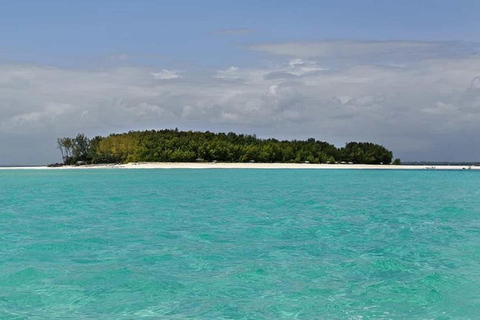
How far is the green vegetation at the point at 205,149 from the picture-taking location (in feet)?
532

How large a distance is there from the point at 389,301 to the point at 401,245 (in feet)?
24.3

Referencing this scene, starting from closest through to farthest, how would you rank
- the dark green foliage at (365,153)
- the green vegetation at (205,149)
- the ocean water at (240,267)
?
the ocean water at (240,267), the green vegetation at (205,149), the dark green foliage at (365,153)

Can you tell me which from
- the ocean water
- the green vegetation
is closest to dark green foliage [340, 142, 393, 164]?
the green vegetation

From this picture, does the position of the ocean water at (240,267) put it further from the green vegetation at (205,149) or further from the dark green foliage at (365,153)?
the dark green foliage at (365,153)

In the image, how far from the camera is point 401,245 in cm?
1783

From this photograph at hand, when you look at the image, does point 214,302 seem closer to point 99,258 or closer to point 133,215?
point 99,258

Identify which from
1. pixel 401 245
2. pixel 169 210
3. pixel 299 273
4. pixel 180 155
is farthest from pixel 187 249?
pixel 180 155

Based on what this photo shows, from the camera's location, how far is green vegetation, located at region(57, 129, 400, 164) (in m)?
162

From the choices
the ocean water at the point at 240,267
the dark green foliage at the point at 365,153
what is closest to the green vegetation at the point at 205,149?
the dark green foliage at the point at 365,153

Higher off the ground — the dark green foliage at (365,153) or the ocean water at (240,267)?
the dark green foliage at (365,153)

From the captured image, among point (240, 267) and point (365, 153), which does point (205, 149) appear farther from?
point (240, 267)

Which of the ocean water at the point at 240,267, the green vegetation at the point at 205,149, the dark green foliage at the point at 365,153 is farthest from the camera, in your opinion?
the dark green foliage at the point at 365,153

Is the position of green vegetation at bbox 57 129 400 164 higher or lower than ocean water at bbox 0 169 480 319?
higher

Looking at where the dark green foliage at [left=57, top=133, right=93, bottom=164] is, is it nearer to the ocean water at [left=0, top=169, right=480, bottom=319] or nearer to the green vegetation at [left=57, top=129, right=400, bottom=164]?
the green vegetation at [left=57, top=129, right=400, bottom=164]
